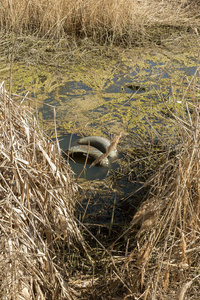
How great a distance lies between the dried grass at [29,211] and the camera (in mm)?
1431

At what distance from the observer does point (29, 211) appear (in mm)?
1496

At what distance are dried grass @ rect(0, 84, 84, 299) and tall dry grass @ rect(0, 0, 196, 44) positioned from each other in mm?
3460

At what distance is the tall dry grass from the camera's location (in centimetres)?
479

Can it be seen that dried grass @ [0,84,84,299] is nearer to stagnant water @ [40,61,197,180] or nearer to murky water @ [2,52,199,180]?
murky water @ [2,52,199,180]

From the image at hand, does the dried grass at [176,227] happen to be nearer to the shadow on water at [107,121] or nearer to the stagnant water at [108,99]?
the shadow on water at [107,121]

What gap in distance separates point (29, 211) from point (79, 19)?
13.3 feet

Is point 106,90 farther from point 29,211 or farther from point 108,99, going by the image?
point 29,211

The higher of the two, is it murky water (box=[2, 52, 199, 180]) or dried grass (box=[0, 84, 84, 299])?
dried grass (box=[0, 84, 84, 299])

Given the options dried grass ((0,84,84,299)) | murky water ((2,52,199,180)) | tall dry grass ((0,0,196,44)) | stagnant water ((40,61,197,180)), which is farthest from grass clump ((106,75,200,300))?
tall dry grass ((0,0,196,44))

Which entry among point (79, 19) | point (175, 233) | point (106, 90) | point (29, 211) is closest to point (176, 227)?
point (175, 233)

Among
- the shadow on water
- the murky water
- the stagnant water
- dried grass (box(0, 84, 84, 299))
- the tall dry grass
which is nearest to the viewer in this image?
dried grass (box(0, 84, 84, 299))

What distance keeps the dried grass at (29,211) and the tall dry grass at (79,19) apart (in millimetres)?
3460

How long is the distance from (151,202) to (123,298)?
1.39 ft

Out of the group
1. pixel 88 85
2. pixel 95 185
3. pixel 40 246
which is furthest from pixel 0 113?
pixel 88 85
